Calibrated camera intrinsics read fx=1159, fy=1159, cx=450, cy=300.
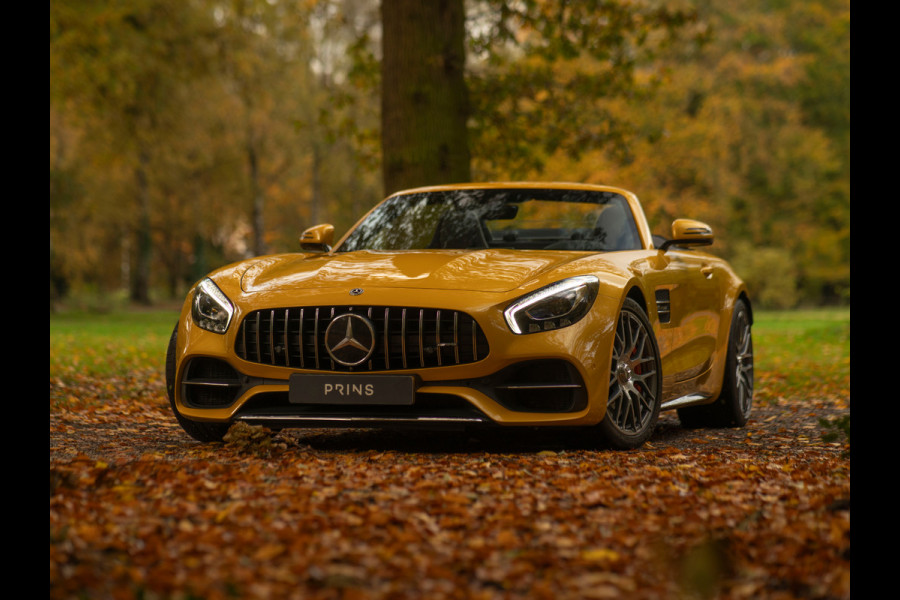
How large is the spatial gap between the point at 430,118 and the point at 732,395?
507 centimetres

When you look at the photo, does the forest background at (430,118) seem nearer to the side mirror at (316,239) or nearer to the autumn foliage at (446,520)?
the side mirror at (316,239)

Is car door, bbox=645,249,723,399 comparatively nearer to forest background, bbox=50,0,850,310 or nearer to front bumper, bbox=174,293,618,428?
front bumper, bbox=174,293,618,428

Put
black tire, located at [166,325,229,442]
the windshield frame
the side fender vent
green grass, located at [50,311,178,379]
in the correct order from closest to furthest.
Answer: black tire, located at [166,325,229,442]
the side fender vent
the windshield frame
green grass, located at [50,311,178,379]

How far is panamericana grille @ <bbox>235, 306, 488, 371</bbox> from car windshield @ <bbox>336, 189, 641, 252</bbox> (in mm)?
1535

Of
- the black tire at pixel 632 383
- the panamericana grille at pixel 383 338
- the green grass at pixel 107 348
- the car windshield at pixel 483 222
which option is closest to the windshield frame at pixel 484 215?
the car windshield at pixel 483 222

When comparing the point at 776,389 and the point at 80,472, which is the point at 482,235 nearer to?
the point at 80,472

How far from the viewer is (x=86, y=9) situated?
64.5 ft

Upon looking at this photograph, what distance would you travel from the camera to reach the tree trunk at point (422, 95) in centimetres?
1182

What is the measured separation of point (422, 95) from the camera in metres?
12.0

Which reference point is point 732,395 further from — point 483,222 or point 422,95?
point 422,95

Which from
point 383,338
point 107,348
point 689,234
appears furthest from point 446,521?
point 107,348

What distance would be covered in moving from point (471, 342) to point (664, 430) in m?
2.87

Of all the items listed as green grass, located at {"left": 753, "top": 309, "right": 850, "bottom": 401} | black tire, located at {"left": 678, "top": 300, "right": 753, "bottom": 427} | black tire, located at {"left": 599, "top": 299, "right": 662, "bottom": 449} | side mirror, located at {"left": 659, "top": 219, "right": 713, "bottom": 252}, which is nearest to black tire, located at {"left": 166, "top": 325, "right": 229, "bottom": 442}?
black tire, located at {"left": 599, "top": 299, "right": 662, "bottom": 449}

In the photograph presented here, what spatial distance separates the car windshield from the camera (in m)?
7.35
